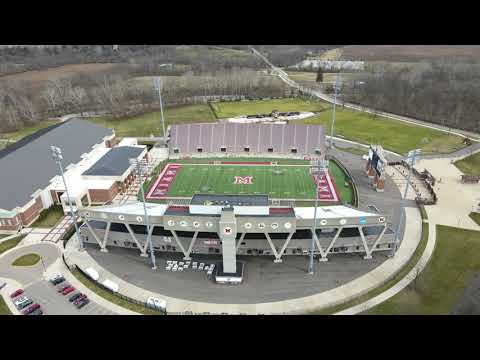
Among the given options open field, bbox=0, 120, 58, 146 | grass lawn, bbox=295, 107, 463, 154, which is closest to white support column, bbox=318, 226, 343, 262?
grass lawn, bbox=295, 107, 463, 154

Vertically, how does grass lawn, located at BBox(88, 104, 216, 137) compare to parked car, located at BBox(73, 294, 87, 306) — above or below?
above

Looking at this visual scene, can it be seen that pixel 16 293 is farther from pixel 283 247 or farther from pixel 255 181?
pixel 255 181

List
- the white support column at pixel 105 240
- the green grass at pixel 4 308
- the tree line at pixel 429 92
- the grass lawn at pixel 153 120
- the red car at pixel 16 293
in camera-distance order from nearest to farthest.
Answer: the green grass at pixel 4 308 < the red car at pixel 16 293 < the white support column at pixel 105 240 < the grass lawn at pixel 153 120 < the tree line at pixel 429 92

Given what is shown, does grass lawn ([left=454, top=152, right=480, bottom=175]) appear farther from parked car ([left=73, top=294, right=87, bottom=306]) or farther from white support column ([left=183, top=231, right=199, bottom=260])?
parked car ([left=73, top=294, right=87, bottom=306])

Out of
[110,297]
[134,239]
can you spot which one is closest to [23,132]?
[134,239]

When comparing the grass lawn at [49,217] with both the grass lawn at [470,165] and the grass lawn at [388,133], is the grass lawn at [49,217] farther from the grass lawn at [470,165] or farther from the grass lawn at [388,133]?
the grass lawn at [470,165]

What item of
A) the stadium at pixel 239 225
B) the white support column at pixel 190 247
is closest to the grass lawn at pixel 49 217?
the stadium at pixel 239 225
